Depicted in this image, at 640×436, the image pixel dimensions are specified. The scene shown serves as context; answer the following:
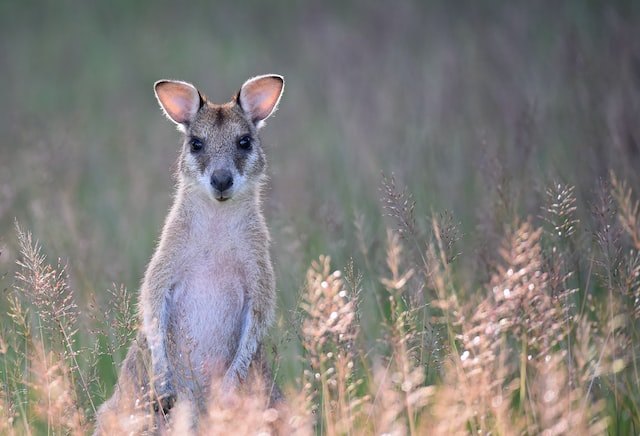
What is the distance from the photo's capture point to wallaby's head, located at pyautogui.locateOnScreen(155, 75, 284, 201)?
20.0 ft

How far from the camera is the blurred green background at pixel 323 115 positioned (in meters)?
7.77

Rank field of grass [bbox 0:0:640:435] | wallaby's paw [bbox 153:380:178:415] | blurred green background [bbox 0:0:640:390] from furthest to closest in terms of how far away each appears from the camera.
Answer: blurred green background [bbox 0:0:640:390], wallaby's paw [bbox 153:380:178:415], field of grass [bbox 0:0:640:435]

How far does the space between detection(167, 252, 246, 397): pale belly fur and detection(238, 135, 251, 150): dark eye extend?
0.74 meters

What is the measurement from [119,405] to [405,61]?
9.02 metres

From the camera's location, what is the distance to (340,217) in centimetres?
764

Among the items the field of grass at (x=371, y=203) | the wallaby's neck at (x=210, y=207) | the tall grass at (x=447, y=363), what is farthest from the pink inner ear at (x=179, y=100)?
the tall grass at (x=447, y=363)

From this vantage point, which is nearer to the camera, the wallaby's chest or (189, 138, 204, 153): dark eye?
the wallaby's chest

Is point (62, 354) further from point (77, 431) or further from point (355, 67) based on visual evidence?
point (355, 67)

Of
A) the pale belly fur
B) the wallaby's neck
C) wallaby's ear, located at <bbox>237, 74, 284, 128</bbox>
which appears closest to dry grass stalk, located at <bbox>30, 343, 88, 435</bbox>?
the pale belly fur

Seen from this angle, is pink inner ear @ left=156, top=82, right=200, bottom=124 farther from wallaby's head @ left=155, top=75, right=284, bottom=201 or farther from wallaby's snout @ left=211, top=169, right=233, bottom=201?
wallaby's snout @ left=211, top=169, right=233, bottom=201

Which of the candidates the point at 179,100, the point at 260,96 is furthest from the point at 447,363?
the point at 179,100

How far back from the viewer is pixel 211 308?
5.95 m

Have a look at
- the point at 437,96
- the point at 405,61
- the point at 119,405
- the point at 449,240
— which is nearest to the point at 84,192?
the point at 437,96

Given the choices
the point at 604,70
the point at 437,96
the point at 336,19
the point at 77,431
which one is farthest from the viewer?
the point at 336,19
